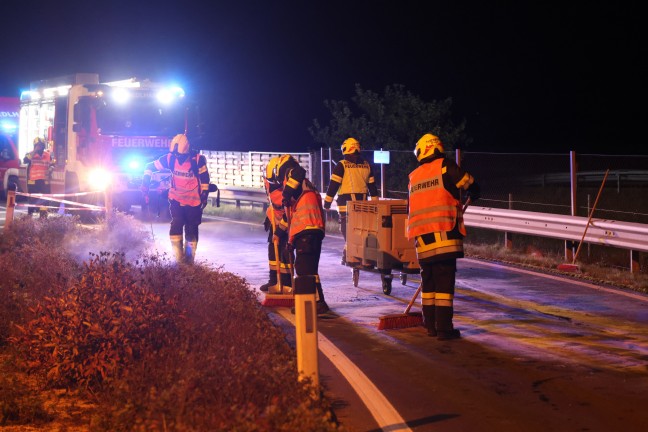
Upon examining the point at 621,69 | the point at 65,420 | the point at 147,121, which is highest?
the point at 621,69

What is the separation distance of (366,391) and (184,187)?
7.67m

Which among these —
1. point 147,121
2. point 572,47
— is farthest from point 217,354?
point 572,47

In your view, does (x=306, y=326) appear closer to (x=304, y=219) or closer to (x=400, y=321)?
(x=400, y=321)

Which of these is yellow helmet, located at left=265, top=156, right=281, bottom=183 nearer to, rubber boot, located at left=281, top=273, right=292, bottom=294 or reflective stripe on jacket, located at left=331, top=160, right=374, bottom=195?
rubber boot, located at left=281, top=273, right=292, bottom=294

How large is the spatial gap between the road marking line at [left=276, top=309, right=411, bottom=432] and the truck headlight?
14627 mm

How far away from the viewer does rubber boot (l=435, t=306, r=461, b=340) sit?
9188 millimetres

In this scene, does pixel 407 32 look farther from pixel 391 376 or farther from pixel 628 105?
pixel 391 376

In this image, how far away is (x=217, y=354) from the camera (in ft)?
22.3

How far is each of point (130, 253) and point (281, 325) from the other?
217 inches

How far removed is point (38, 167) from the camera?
2555 cm

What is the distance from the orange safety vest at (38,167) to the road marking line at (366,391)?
57.1ft

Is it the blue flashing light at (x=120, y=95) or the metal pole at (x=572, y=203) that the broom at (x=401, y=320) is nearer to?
the metal pole at (x=572, y=203)

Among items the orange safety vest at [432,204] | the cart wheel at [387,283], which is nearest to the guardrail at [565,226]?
the cart wheel at [387,283]

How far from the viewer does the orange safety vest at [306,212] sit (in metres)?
10.7
